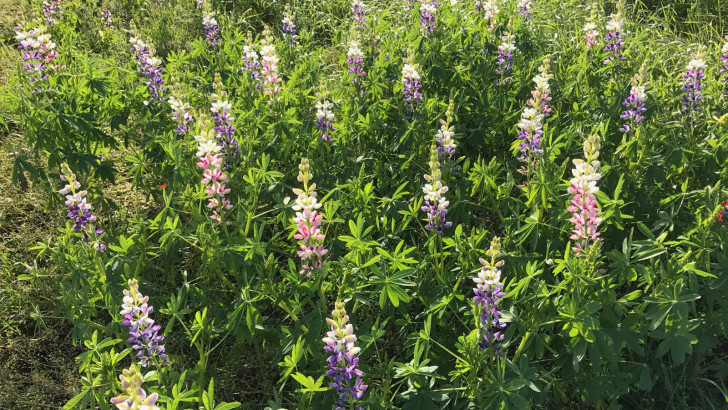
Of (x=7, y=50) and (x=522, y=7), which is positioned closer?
(x=522, y=7)

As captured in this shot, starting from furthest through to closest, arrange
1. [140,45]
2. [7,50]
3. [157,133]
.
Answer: [7,50] < [140,45] < [157,133]

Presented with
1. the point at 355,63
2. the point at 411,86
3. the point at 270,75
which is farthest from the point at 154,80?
the point at 411,86

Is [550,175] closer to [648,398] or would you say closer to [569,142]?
[569,142]

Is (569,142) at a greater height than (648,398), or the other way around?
(569,142)

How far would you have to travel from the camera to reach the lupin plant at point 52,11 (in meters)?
4.60

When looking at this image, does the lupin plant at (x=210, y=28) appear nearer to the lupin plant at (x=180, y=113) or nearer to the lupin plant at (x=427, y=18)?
the lupin plant at (x=180, y=113)

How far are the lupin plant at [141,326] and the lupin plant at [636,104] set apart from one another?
2.29 m

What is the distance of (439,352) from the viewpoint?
2.41 meters

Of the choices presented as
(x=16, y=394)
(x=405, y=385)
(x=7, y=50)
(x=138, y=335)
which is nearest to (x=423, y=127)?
(x=405, y=385)

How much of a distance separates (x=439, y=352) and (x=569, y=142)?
123cm

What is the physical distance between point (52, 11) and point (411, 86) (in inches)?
132

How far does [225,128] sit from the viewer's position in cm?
288

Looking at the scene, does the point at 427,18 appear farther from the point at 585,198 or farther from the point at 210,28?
the point at 585,198

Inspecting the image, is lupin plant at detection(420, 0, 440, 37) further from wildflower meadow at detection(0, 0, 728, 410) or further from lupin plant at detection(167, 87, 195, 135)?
lupin plant at detection(167, 87, 195, 135)
